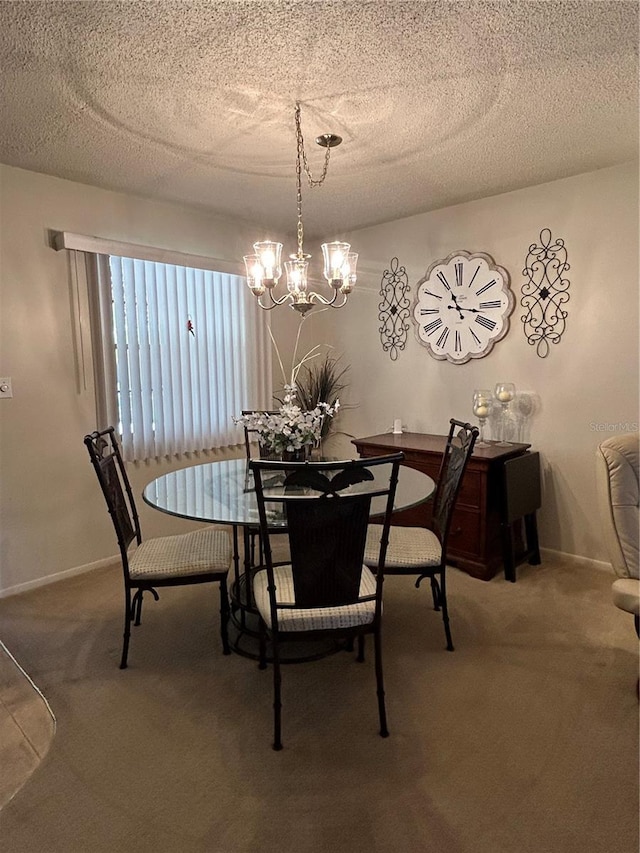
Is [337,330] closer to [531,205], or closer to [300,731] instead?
[531,205]

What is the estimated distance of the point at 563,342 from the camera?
10.7 ft

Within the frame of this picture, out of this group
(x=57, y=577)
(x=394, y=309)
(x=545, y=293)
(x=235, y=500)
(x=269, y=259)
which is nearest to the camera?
(x=235, y=500)

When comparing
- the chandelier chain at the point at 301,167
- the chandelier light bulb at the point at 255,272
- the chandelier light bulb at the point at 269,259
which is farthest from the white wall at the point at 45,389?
the chandelier light bulb at the point at 269,259

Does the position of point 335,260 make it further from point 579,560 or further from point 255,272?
point 579,560

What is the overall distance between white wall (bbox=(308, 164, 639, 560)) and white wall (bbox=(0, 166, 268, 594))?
2.15m

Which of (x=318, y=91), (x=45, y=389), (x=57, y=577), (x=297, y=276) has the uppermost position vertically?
(x=318, y=91)

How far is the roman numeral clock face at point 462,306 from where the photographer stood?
3516 mm

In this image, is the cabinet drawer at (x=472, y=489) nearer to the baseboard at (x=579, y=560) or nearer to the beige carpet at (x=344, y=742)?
the beige carpet at (x=344, y=742)

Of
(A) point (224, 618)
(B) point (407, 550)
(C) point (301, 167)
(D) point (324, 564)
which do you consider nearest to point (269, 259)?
(C) point (301, 167)

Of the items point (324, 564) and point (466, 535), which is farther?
point (466, 535)

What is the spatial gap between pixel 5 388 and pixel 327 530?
224cm

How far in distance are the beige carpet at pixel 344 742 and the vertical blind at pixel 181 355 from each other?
138 centimetres

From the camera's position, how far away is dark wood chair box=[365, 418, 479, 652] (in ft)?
7.55

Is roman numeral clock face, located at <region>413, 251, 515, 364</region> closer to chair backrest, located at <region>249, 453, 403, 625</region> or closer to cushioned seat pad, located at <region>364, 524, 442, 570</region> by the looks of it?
cushioned seat pad, located at <region>364, 524, 442, 570</region>
